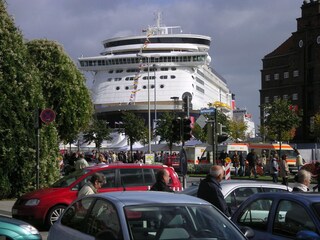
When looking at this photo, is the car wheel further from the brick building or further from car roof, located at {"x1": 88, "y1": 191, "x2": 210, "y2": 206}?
the brick building

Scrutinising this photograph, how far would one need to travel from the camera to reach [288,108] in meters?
57.6

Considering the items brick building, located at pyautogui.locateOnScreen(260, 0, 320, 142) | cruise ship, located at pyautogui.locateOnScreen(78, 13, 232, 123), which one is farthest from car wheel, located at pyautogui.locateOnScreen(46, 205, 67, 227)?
cruise ship, located at pyautogui.locateOnScreen(78, 13, 232, 123)

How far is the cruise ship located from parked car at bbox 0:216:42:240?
8555cm

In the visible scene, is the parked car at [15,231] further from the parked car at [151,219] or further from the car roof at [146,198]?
the car roof at [146,198]

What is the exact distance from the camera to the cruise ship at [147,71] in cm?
9744

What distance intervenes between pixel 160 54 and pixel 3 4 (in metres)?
76.9

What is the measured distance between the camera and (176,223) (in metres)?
5.52

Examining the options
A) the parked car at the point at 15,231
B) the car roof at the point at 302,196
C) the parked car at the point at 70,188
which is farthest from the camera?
the parked car at the point at 70,188

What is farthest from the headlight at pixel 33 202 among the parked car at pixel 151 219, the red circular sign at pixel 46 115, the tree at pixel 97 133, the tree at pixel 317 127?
the tree at pixel 97 133

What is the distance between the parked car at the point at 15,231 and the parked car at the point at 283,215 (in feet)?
9.63

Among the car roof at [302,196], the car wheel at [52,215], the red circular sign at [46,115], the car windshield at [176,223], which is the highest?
the red circular sign at [46,115]

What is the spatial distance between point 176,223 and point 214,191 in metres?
3.07

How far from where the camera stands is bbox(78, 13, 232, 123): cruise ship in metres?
97.4

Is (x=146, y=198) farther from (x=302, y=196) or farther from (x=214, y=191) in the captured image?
(x=214, y=191)
